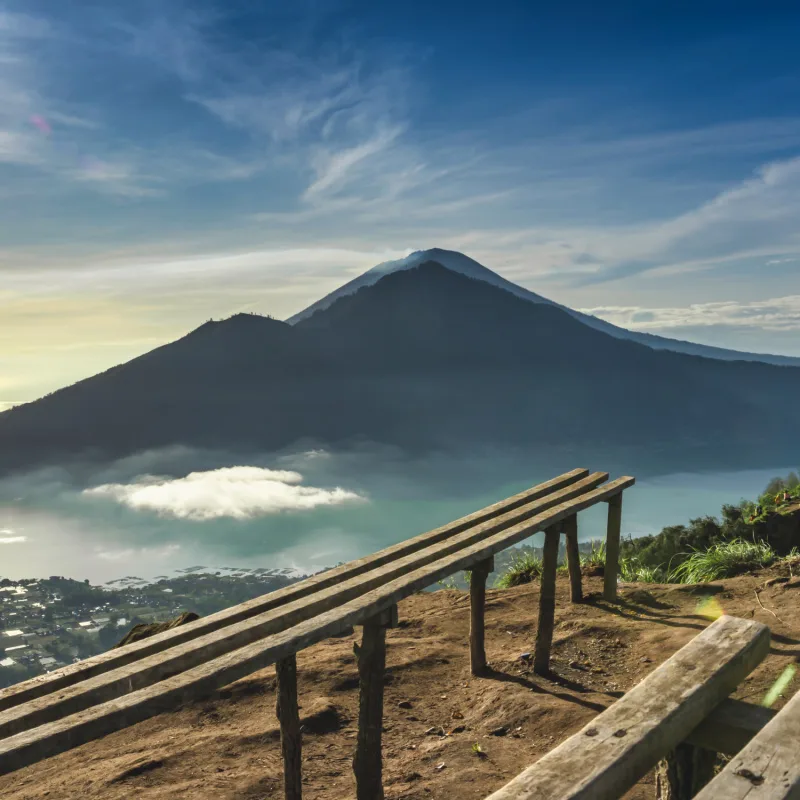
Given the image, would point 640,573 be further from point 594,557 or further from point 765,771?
point 765,771

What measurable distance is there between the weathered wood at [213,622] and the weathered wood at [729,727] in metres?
2.62

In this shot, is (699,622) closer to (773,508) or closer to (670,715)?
(773,508)

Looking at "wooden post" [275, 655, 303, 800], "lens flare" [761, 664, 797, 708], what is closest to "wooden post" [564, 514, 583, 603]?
"lens flare" [761, 664, 797, 708]

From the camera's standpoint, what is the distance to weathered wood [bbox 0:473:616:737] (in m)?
3.03

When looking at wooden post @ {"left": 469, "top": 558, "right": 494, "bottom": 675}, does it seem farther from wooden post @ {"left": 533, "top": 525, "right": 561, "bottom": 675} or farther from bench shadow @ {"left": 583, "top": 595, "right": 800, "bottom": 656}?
bench shadow @ {"left": 583, "top": 595, "right": 800, "bottom": 656}

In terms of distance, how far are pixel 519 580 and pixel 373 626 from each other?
6336 millimetres

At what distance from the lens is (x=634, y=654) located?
6.68m

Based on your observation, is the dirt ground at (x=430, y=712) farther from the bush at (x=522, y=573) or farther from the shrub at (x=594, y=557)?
the bush at (x=522, y=573)

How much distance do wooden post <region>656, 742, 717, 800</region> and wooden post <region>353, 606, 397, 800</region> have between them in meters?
1.91

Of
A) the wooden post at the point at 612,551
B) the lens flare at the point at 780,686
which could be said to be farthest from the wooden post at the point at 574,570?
the lens flare at the point at 780,686

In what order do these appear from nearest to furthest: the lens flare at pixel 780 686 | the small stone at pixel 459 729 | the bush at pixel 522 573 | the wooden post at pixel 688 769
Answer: the wooden post at pixel 688 769 → the lens flare at pixel 780 686 → the small stone at pixel 459 729 → the bush at pixel 522 573

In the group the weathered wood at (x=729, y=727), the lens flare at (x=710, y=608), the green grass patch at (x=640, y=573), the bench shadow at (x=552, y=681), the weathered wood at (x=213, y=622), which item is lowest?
the green grass patch at (x=640, y=573)

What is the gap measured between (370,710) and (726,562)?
6.73m

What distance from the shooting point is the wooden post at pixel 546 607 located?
6.47 meters
